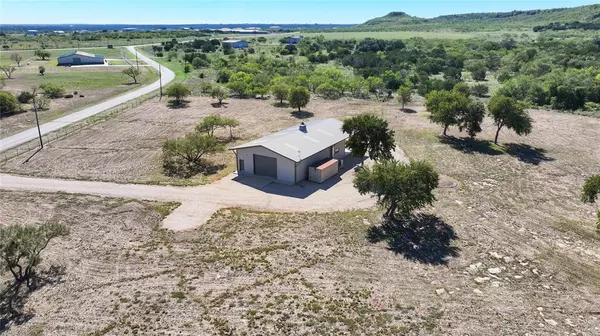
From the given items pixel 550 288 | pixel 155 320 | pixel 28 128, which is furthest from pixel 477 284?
pixel 28 128

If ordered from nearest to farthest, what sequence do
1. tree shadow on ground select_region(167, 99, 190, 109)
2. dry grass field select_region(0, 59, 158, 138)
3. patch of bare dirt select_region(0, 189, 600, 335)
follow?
1. patch of bare dirt select_region(0, 189, 600, 335)
2. dry grass field select_region(0, 59, 158, 138)
3. tree shadow on ground select_region(167, 99, 190, 109)

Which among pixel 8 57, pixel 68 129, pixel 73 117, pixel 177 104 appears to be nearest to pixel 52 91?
pixel 73 117

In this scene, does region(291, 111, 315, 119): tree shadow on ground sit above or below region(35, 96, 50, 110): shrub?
below

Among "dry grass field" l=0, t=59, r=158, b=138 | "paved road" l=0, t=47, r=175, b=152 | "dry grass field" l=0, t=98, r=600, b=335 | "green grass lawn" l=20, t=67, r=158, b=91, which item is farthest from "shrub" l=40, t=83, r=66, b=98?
"dry grass field" l=0, t=98, r=600, b=335

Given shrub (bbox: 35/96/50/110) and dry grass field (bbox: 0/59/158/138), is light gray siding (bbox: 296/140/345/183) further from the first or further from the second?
shrub (bbox: 35/96/50/110)

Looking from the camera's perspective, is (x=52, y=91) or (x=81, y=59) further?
(x=81, y=59)

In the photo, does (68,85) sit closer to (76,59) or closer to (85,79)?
(85,79)

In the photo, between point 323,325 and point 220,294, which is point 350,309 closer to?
point 323,325
